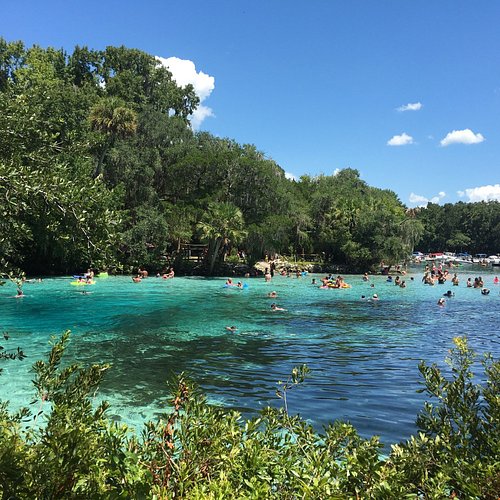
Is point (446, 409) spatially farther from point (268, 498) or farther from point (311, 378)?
point (311, 378)

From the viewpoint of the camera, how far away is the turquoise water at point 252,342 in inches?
404

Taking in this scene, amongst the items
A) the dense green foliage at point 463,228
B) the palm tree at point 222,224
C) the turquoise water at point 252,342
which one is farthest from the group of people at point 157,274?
the dense green foliage at point 463,228

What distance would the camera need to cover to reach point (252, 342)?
17188 millimetres

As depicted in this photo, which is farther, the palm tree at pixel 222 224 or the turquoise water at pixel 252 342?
the palm tree at pixel 222 224

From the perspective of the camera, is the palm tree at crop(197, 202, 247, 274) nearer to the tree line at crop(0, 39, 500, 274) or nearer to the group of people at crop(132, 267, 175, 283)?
the tree line at crop(0, 39, 500, 274)

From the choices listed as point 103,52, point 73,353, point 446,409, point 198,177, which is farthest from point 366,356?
point 103,52

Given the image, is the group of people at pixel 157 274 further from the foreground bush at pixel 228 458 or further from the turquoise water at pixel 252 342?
the foreground bush at pixel 228 458

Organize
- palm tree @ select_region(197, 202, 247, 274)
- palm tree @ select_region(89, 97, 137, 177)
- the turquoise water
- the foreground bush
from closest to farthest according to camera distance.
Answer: the foreground bush → the turquoise water → palm tree @ select_region(89, 97, 137, 177) → palm tree @ select_region(197, 202, 247, 274)

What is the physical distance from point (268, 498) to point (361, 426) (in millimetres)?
6523

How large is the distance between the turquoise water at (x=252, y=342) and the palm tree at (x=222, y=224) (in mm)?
9243

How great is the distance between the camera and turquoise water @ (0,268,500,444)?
404 inches

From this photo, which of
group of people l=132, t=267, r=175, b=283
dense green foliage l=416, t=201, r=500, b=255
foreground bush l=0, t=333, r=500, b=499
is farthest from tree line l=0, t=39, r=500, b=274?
dense green foliage l=416, t=201, r=500, b=255

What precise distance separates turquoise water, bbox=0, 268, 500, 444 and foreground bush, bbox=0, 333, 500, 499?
4.72 metres

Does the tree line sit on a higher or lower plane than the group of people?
higher
